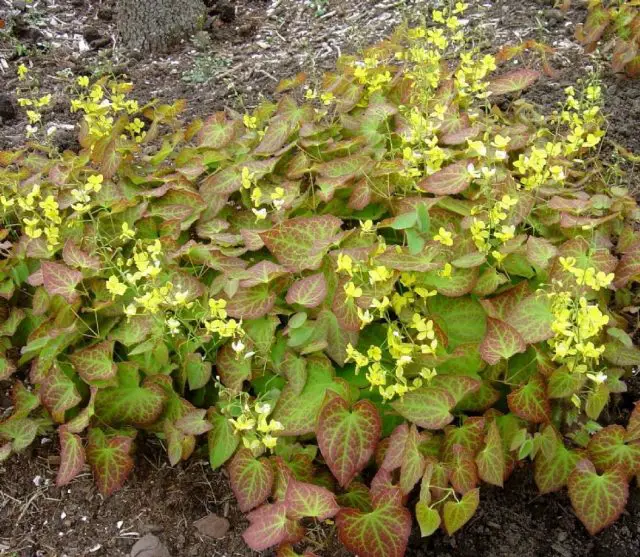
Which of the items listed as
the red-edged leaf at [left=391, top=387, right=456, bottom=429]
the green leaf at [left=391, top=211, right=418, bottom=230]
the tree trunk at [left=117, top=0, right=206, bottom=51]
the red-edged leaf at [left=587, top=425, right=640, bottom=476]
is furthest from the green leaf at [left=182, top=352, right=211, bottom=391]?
the tree trunk at [left=117, top=0, right=206, bottom=51]

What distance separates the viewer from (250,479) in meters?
2.00

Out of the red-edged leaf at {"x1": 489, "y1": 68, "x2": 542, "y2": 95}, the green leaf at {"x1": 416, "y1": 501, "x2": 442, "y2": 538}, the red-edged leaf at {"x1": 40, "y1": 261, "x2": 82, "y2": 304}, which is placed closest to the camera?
the green leaf at {"x1": 416, "y1": 501, "x2": 442, "y2": 538}

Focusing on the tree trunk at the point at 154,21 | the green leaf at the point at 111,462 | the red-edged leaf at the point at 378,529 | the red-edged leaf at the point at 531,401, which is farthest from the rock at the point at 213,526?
the tree trunk at the point at 154,21

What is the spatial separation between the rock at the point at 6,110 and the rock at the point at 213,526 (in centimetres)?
252

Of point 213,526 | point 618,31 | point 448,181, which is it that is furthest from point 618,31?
point 213,526

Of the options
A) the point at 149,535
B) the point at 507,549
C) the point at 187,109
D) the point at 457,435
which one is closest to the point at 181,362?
the point at 149,535

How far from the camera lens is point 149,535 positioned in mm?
2143

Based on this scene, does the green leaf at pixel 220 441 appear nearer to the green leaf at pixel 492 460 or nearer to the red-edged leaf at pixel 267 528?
the red-edged leaf at pixel 267 528

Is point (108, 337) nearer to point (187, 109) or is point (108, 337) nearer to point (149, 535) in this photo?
point (149, 535)

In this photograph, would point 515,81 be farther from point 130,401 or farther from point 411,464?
point 130,401

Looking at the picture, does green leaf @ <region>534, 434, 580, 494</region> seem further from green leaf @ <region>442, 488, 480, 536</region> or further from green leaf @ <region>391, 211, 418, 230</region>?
green leaf @ <region>391, 211, 418, 230</region>

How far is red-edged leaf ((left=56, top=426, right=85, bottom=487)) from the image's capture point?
2.10 metres

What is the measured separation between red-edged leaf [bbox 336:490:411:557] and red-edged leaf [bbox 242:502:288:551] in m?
0.15

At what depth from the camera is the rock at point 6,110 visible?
3.79m
